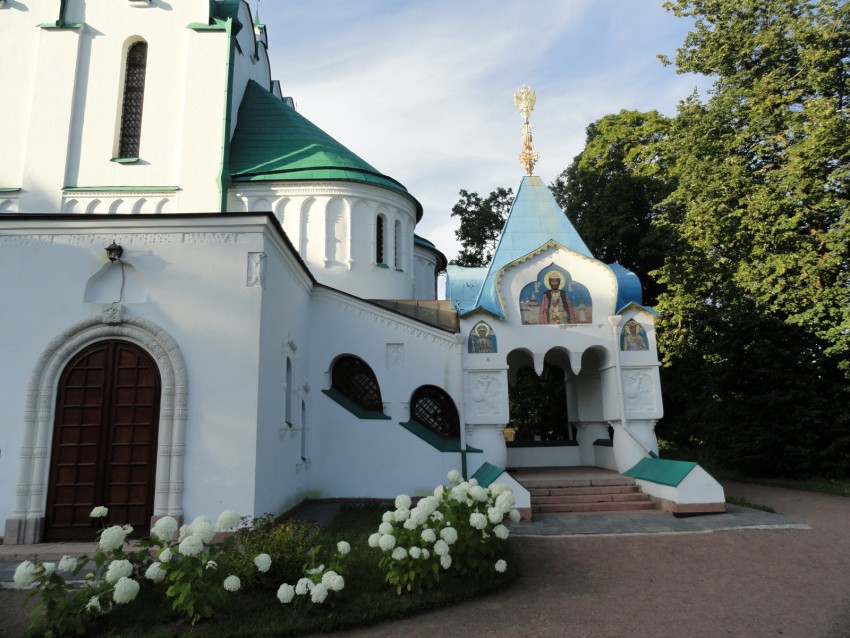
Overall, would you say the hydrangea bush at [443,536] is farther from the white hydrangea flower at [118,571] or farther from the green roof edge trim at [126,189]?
the green roof edge trim at [126,189]

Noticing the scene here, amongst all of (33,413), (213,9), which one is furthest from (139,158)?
(33,413)

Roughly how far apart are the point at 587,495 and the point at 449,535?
5.84 m

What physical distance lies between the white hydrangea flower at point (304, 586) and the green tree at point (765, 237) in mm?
13660

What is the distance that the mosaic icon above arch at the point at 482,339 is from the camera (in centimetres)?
1170

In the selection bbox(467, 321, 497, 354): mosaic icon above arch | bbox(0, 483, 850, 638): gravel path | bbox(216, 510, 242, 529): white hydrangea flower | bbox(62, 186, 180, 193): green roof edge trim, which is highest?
bbox(62, 186, 180, 193): green roof edge trim

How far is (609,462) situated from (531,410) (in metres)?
11.5

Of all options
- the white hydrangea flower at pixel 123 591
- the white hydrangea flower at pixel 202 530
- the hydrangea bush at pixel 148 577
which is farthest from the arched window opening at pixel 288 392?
the white hydrangea flower at pixel 123 591

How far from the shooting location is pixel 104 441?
7.89 meters

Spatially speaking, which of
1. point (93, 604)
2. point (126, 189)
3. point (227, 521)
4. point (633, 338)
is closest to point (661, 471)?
point (633, 338)

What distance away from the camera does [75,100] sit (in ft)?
44.5

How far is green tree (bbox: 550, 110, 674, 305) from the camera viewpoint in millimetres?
20178

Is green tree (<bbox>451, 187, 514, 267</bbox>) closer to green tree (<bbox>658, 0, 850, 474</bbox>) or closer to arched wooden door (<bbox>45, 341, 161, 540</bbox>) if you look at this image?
green tree (<bbox>658, 0, 850, 474</bbox>)

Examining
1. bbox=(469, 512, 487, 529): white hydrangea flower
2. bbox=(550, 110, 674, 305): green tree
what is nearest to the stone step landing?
bbox=(469, 512, 487, 529): white hydrangea flower

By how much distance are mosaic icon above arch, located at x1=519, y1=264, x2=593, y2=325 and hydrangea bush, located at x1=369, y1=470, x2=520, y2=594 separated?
20.1ft
